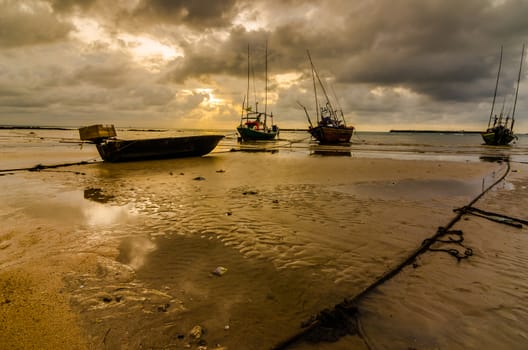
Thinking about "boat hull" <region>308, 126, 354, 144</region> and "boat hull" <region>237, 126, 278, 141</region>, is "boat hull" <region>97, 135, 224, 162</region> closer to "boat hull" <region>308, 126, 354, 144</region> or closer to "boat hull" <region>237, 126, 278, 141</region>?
"boat hull" <region>308, 126, 354, 144</region>

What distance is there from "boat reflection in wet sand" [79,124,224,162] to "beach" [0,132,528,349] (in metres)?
8.43

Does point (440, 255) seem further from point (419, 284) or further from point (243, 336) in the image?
point (243, 336)

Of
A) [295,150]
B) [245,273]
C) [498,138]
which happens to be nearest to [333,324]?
[245,273]

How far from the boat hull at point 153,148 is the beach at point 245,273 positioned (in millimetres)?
8428

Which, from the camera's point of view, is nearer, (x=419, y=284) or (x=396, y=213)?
(x=419, y=284)

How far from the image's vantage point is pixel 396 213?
613 cm

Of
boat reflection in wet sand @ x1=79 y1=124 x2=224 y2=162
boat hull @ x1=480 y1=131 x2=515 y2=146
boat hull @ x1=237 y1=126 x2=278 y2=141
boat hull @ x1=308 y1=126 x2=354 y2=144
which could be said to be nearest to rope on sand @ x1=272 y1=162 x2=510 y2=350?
boat reflection in wet sand @ x1=79 y1=124 x2=224 y2=162

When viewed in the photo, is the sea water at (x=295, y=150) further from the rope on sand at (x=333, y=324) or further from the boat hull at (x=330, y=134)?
the rope on sand at (x=333, y=324)

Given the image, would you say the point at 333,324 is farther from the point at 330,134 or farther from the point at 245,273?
the point at 330,134

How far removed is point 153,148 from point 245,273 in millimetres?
14128

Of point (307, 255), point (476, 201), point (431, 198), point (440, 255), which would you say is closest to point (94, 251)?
point (307, 255)

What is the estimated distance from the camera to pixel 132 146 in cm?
1527

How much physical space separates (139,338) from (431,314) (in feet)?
8.76

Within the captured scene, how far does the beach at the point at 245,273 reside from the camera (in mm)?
2402
